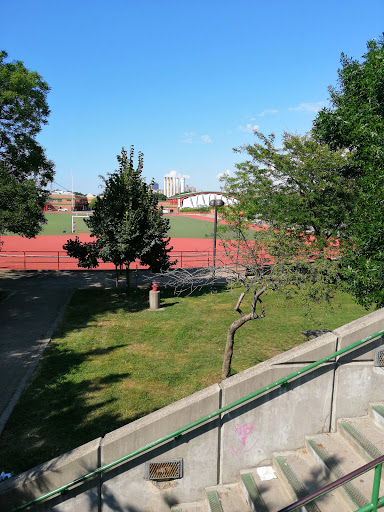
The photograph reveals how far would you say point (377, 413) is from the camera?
4574 millimetres

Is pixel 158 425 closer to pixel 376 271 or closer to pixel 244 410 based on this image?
pixel 244 410

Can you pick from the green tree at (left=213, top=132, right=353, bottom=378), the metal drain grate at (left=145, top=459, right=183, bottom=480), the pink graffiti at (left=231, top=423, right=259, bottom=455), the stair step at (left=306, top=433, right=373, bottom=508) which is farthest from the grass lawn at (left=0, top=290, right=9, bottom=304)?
the stair step at (left=306, top=433, right=373, bottom=508)

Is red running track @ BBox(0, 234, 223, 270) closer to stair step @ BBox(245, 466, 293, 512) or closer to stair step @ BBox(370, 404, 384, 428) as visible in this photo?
stair step @ BBox(370, 404, 384, 428)

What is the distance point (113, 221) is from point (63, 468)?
11328 mm

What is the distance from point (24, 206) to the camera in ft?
42.2

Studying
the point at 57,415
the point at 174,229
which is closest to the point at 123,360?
the point at 57,415

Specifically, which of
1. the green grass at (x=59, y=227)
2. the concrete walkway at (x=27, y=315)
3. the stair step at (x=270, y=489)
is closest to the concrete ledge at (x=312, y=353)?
the stair step at (x=270, y=489)

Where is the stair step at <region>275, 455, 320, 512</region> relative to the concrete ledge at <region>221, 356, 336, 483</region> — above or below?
below

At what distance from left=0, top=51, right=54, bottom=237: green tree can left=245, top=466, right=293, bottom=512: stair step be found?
37.1ft

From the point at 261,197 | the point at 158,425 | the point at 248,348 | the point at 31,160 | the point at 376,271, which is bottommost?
the point at 248,348

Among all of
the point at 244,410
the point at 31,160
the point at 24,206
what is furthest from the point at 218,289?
the point at 244,410

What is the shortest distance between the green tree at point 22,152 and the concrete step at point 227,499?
436 inches

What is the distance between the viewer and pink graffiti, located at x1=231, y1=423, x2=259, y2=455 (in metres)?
4.54

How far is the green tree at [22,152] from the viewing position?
42.3ft
